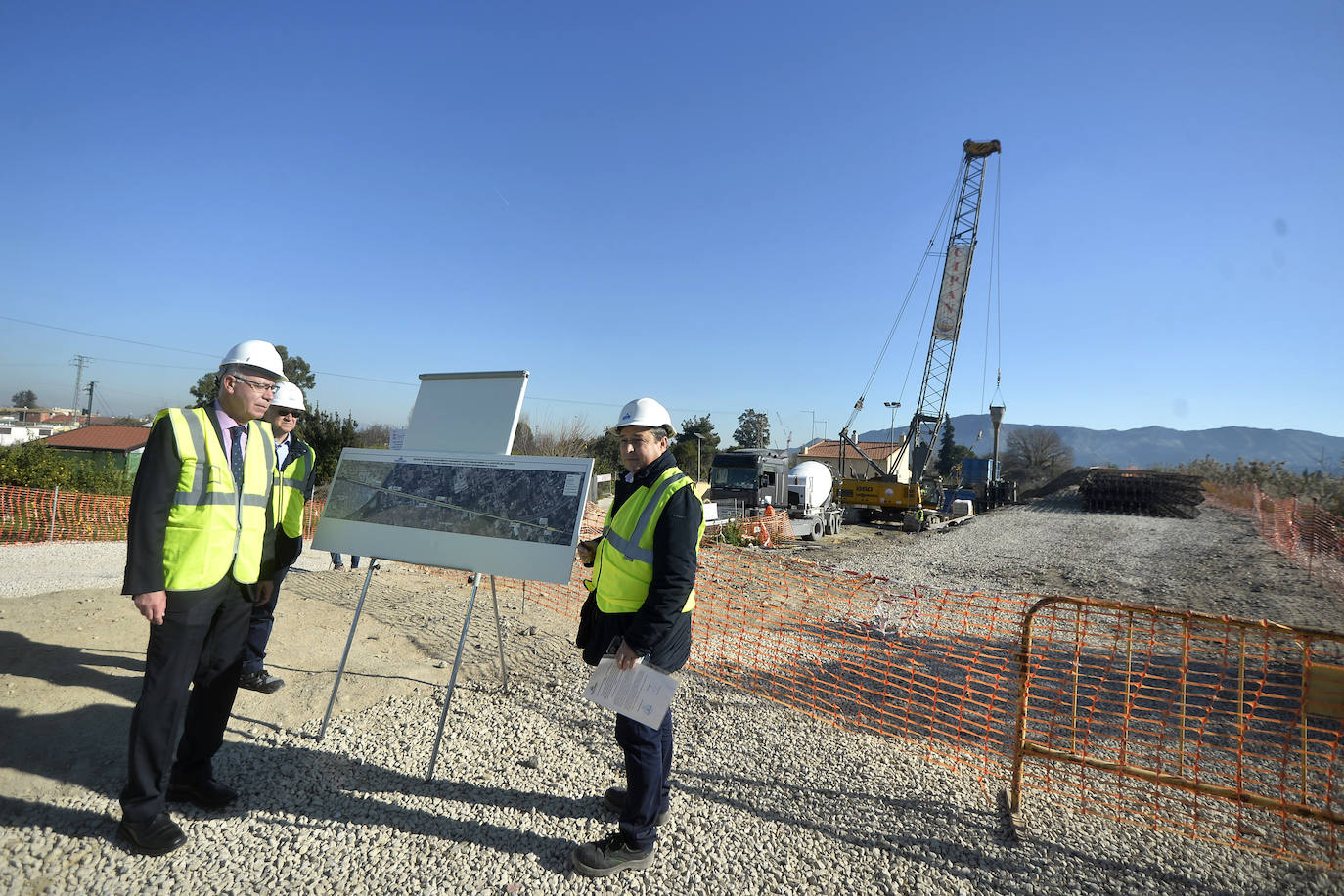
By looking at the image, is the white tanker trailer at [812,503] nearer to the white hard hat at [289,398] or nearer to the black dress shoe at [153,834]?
the white hard hat at [289,398]

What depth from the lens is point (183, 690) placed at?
8.79 feet

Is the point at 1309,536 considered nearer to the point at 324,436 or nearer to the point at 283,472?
the point at 283,472

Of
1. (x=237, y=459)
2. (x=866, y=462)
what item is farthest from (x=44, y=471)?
(x=866, y=462)

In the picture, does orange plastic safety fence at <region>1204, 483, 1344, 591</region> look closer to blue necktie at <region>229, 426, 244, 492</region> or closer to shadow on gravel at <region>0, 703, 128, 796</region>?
blue necktie at <region>229, 426, 244, 492</region>

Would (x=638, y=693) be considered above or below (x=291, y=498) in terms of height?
below

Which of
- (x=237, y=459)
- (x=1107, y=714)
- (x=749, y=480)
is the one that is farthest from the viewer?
(x=749, y=480)

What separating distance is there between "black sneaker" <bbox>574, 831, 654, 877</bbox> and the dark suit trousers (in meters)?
1.75

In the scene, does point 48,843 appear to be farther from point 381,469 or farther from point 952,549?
point 952,549

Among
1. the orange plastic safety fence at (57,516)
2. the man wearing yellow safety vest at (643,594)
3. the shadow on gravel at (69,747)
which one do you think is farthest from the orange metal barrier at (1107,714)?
the orange plastic safety fence at (57,516)

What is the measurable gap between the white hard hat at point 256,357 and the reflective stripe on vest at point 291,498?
2.26 feet

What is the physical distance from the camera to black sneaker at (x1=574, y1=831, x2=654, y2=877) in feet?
8.68

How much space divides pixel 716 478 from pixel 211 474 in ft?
63.0

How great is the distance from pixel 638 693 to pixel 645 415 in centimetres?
114

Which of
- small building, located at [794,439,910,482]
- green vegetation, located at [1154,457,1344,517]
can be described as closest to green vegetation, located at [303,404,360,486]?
small building, located at [794,439,910,482]
